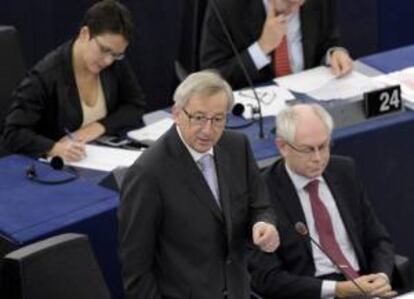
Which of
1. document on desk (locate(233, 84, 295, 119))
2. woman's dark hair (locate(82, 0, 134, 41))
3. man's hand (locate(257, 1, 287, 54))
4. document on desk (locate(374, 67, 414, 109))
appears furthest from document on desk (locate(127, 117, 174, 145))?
document on desk (locate(374, 67, 414, 109))

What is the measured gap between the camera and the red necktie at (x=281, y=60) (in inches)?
204

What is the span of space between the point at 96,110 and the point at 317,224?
47.0 inches

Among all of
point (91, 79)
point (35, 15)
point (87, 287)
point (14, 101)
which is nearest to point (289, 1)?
point (91, 79)

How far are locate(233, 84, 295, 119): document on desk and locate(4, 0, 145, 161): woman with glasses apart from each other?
0.50 metres

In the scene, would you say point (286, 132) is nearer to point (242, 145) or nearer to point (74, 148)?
point (242, 145)

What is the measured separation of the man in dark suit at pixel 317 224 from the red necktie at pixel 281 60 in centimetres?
115

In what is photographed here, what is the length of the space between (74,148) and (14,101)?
1.26ft

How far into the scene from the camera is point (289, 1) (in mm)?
4996

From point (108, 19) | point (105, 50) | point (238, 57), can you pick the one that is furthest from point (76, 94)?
point (238, 57)

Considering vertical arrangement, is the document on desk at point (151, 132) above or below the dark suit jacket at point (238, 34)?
below

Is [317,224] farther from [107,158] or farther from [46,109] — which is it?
[46,109]

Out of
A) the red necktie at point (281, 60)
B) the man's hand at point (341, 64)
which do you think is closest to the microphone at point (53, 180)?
the red necktie at point (281, 60)

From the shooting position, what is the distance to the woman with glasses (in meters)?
4.41

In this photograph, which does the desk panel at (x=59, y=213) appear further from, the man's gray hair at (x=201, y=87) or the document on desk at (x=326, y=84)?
the document on desk at (x=326, y=84)
